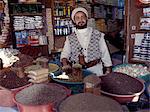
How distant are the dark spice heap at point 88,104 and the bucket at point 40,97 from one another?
0.19 ft

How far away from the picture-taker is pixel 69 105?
3.06 feet

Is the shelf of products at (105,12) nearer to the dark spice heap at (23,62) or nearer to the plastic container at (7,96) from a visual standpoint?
the dark spice heap at (23,62)

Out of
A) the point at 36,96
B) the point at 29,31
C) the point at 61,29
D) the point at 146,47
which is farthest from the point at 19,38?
the point at 36,96

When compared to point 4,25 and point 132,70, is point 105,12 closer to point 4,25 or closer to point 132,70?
point 4,25

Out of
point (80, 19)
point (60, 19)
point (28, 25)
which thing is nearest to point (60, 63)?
point (80, 19)

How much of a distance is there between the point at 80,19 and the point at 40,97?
3.62 ft

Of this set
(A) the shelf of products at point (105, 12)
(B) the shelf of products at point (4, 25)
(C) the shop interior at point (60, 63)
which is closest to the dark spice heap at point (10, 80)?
(C) the shop interior at point (60, 63)

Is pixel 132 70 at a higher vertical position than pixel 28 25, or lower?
lower

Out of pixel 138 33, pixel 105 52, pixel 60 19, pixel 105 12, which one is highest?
pixel 105 12

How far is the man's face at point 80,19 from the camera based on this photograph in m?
1.96

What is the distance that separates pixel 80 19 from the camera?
1.98 m

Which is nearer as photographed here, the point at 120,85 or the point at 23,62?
the point at 120,85

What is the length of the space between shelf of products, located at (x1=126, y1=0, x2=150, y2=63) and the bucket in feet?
7.21

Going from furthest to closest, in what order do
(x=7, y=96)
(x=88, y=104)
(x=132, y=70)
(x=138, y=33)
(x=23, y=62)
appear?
1. (x=138, y=33)
2. (x=132, y=70)
3. (x=23, y=62)
4. (x=7, y=96)
5. (x=88, y=104)
